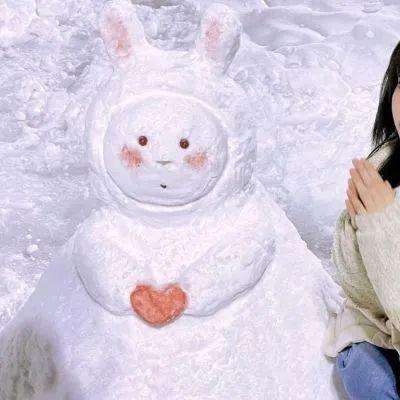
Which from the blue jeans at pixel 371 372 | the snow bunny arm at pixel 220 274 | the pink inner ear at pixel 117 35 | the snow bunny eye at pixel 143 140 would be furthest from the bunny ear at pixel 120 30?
the blue jeans at pixel 371 372

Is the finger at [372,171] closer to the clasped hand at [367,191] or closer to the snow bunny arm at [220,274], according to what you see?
the clasped hand at [367,191]

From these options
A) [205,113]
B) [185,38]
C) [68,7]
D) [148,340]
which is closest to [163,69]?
[205,113]

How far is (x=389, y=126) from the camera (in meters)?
0.90

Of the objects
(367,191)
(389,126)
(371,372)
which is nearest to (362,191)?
(367,191)

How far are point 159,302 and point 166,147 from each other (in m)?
0.19

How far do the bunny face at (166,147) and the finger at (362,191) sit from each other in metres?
0.16

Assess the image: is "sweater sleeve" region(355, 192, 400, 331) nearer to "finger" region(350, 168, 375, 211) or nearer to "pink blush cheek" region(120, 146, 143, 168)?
"finger" region(350, 168, 375, 211)

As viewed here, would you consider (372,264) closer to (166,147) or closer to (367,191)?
(367,191)

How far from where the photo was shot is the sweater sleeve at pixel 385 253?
2.50 feet

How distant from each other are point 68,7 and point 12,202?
0.84 meters

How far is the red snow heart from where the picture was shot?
2.93ft

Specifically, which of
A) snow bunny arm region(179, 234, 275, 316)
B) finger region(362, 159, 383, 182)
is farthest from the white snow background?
finger region(362, 159, 383, 182)

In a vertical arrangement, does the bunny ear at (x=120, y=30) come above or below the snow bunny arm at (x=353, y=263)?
above

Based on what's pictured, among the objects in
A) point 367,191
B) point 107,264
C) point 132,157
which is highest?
point 367,191
